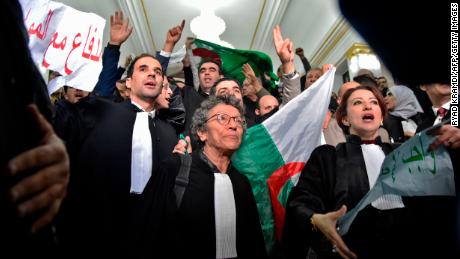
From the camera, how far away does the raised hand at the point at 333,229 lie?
1.49 meters

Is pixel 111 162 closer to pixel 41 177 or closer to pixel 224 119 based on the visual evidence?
pixel 224 119

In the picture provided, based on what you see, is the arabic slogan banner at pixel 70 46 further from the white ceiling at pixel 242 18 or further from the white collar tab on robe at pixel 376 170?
the white ceiling at pixel 242 18

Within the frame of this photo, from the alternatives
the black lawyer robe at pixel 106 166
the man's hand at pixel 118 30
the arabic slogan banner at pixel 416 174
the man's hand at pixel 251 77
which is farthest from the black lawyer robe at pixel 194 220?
the man's hand at pixel 251 77

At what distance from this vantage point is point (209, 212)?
5.92ft

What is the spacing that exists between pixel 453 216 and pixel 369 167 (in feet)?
1.55

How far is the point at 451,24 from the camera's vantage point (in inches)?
26.2

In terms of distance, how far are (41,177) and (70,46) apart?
245cm

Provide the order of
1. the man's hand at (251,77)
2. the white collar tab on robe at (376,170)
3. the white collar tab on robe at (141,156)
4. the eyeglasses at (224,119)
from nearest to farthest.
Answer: the white collar tab on robe at (376,170)
the white collar tab on robe at (141,156)
the eyeglasses at (224,119)
the man's hand at (251,77)

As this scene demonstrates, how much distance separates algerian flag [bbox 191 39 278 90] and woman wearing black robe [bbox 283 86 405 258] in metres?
1.73

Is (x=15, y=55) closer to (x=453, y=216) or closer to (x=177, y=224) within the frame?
(x=177, y=224)

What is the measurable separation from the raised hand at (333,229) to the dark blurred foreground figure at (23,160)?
3.95 ft

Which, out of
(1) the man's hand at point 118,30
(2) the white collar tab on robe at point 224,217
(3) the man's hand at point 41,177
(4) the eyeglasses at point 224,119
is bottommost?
(2) the white collar tab on robe at point 224,217

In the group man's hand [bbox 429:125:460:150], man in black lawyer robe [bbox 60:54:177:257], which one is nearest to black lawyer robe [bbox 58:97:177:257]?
man in black lawyer robe [bbox 60:54:177:257]

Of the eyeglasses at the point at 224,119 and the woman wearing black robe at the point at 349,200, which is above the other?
the eyeglasses at the point at 224,119
